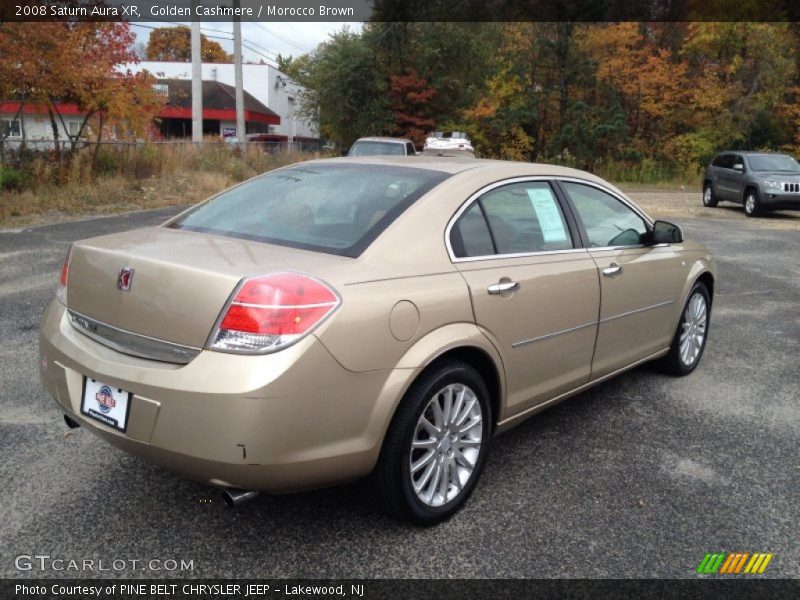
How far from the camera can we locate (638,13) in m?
37.5

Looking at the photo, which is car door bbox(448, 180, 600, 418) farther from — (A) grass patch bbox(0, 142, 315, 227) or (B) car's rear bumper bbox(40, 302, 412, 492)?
(A) grass patch bbox(0, 142, 315, 227)

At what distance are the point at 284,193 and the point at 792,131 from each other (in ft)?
118

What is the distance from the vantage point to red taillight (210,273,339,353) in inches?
101

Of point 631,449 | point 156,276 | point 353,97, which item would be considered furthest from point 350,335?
point 353,97

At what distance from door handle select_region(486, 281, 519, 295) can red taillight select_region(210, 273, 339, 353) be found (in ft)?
3.03

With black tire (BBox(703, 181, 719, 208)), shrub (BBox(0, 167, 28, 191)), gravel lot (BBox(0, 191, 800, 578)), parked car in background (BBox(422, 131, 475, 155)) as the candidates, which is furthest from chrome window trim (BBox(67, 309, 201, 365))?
parked car in background (BBox(422, 131, 475, 155))

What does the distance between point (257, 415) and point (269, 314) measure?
14.2 inches

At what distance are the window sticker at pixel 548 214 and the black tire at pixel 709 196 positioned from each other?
737 inches

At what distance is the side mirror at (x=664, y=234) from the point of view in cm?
455

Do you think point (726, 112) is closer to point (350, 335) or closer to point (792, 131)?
point (792, 131)

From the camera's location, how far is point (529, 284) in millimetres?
3508

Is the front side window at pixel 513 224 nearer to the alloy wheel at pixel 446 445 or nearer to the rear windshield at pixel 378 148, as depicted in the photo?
the alloy wheel at pixel 446 445

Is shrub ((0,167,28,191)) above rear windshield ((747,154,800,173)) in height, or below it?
below

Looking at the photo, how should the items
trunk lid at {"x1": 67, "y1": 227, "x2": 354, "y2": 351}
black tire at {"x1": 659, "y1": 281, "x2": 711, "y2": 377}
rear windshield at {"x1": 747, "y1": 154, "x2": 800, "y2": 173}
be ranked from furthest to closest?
rear windshield at {"x1": 747, "y1": 154, "x2": 800, "y2": 173} → black tire at {"x1": 659, "y1": 281, "x2": 711, "y2": 377} → trunk lid at {"x1": 67, "y1": 227, "x2": 354, "y2": 351}
